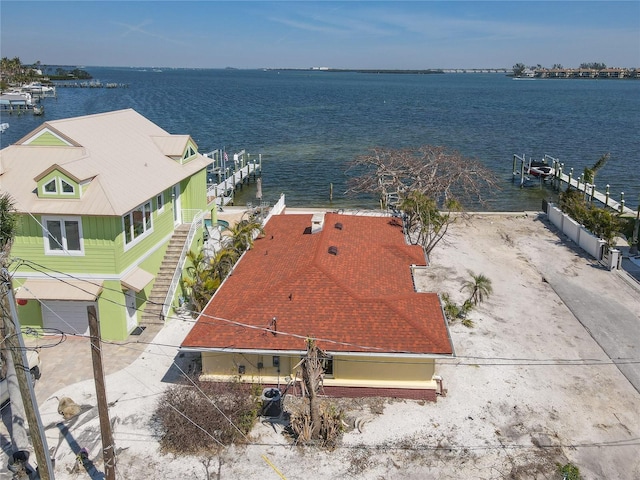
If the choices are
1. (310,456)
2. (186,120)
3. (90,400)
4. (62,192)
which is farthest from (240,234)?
(186,120)

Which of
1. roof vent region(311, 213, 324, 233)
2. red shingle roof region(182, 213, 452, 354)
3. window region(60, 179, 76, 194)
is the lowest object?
red shingle roof region(182, 213, 452, 354)

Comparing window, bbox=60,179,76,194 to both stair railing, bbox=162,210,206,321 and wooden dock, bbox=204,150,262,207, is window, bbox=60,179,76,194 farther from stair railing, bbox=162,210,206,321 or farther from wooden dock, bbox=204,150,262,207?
wooden dock, bbox=204,150,262,207

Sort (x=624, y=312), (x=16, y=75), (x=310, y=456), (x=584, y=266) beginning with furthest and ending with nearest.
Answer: (x=16, y=75) → (x=584, y=266) → (x=624, y=312) → (x=310, y=456)

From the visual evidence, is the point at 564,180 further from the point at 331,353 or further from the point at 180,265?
the point at 331,353

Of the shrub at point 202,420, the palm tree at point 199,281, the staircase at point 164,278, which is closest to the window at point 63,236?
the staircase at point 164,278

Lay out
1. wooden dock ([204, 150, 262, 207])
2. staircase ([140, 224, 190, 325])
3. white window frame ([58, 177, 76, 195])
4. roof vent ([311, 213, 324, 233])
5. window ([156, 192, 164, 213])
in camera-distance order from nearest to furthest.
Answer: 1. white window frame ([58, 177, 76, 195])
2. staircase ([140, 224, 190, 325])
3. window ([156, 192, 164, 213])
4. roof vent ([311, 213, 324, 233])
5. wooden dock ([204, 150, 262, 207])

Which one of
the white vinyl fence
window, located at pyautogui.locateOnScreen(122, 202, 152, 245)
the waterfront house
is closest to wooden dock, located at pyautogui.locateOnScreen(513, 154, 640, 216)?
the white vinyl fence

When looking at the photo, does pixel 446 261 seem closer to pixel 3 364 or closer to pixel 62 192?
pixel 62 192
